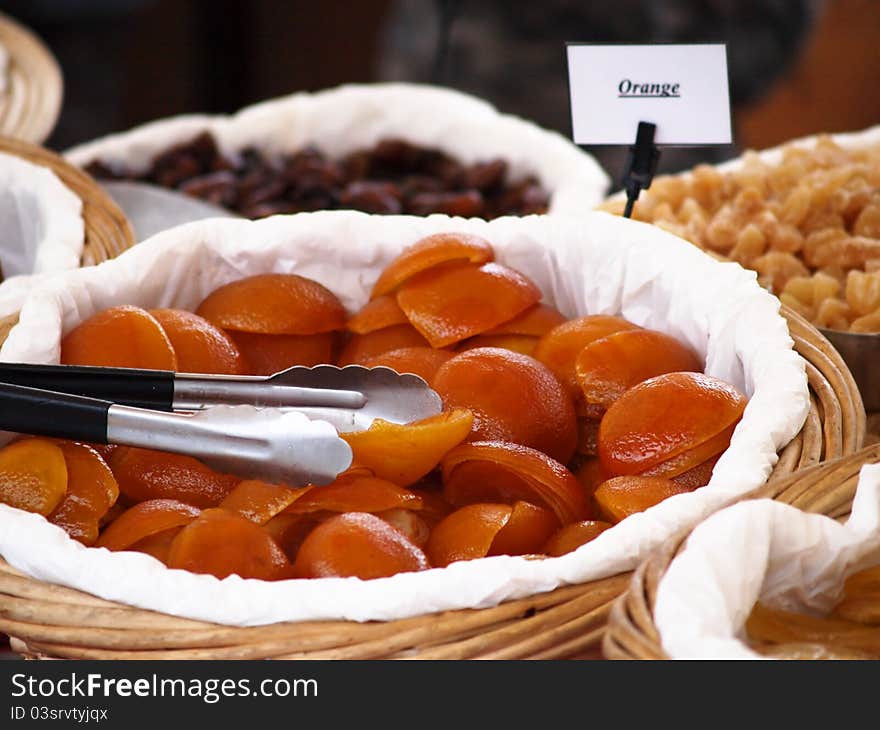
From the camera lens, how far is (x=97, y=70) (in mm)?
2900

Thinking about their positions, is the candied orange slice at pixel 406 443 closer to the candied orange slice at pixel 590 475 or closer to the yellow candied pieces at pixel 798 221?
the candied orange slice at pixel 590 475

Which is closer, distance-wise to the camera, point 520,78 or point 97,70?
point 520,78

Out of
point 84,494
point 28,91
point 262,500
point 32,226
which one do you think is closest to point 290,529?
point 262,500

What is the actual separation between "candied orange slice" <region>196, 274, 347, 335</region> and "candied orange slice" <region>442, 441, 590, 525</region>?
0.22m

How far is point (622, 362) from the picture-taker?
2.88 feet

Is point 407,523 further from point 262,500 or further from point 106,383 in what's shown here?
point 106,383

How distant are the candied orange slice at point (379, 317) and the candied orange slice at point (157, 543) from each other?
0.94 feet

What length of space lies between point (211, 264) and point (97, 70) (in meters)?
2.07

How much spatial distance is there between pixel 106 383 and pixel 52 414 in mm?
63

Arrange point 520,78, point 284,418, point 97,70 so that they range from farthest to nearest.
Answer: point 97,70 < point 520,78 < point 284,418

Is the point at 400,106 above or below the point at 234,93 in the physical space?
above

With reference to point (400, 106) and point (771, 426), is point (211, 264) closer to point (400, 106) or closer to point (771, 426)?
point (771, 426)

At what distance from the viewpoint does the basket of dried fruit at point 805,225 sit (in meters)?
1.00
